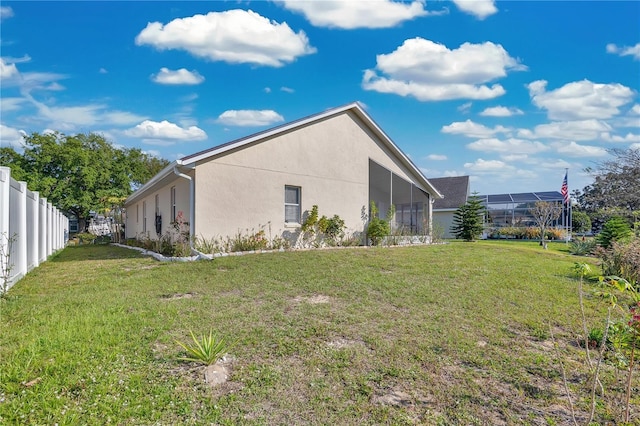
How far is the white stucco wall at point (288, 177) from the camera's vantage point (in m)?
11.2

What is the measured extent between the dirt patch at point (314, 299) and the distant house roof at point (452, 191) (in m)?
25.3

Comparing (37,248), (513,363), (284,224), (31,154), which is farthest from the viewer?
(31,154)

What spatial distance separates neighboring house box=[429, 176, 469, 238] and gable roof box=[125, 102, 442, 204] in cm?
1102

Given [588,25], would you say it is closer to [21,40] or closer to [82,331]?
[82,331]

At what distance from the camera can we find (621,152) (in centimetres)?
1205

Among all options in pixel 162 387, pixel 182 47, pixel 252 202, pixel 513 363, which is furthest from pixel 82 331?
pixel 182 47

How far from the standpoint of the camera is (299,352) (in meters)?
3.98

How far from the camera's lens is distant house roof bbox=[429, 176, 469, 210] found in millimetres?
29938

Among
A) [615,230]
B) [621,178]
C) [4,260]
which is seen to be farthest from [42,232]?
[615,230]

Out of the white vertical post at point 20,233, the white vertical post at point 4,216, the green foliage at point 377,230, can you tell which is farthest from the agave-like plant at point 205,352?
the green foliage at point 377,230

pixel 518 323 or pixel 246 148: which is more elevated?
pixel 246 148

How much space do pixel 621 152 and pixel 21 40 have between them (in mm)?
21079

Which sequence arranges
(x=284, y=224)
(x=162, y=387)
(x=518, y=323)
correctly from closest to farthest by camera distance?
(x=162, y=387) < (x=518, y=323) < (x=284, y=224)

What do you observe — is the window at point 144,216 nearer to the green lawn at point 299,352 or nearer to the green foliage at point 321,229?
the green foliage at point 321,229
